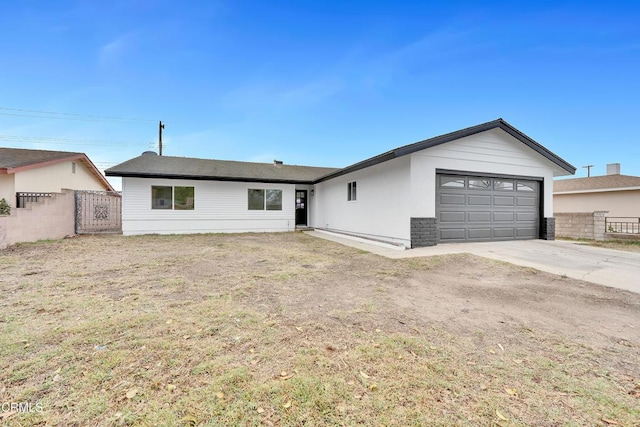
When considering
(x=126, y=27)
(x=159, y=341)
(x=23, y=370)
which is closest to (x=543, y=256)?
(x=159, y=341)

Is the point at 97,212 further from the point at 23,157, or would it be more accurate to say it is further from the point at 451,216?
the point at 451,216

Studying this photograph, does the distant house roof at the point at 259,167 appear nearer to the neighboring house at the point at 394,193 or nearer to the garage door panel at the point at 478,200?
the neighboring house at the point at 394,193

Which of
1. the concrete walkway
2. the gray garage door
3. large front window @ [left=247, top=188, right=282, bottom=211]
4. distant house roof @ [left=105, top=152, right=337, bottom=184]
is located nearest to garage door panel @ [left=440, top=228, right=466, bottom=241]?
the gray garage door

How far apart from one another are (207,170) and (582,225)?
683 inches

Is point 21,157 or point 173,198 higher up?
point 21,157

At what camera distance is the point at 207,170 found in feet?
46.0

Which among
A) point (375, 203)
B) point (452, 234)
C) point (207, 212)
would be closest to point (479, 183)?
point (452, 234)

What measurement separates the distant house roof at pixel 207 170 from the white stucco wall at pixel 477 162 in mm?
7242

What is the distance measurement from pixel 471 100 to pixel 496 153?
7.74 metres

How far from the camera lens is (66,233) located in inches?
445

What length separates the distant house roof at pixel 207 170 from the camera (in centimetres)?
1234

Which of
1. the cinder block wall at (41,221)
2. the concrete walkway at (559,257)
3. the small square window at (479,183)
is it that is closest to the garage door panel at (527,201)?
the concrete walkway at (559,257)

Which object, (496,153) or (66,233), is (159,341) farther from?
(66,233)

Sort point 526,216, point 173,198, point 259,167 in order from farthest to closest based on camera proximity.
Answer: point 259,167, point 173,198, point 526,216
